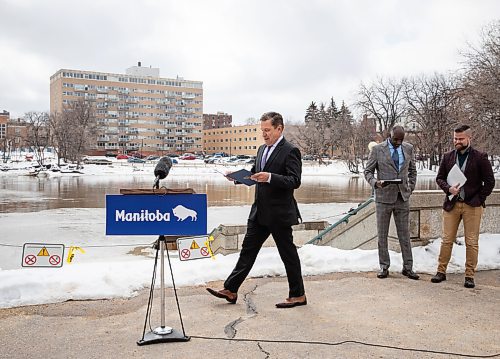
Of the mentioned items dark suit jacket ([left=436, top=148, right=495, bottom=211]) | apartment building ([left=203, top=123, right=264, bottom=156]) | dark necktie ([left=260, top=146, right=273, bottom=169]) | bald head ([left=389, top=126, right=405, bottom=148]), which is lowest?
dark suit jacket ([left=436, top=148, right=495, bottom=211])

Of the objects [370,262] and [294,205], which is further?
[370,262]

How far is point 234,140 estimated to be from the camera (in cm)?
15012

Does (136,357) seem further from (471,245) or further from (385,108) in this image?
(385,108)

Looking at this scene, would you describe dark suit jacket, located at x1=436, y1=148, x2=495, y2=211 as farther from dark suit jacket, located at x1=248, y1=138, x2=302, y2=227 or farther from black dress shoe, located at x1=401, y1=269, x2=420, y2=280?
dark suit jacket, located at x1=248, y1=138, x2=302, y2=227

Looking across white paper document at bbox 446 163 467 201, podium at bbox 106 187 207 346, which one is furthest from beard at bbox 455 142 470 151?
podium at bbox 106 187 207 346

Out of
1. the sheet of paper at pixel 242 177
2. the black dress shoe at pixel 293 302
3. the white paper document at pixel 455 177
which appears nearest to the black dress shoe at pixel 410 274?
the white paper document at pixel 455 177

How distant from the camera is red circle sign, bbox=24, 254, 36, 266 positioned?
580 cm

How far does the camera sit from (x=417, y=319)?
492 cm

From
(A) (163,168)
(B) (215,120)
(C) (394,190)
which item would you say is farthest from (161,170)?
(B) (215,120)

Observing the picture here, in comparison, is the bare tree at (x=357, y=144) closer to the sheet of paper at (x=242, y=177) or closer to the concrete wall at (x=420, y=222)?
the concrete wall at (x=420, y=222)

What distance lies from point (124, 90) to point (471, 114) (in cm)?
11997

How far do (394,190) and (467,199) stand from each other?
0.89 metres

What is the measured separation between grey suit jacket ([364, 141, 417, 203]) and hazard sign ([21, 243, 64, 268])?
4.02m

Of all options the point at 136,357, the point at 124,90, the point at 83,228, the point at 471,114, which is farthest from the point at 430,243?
the point at 124,90
